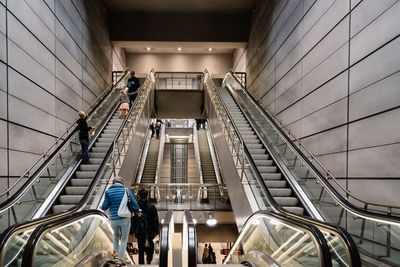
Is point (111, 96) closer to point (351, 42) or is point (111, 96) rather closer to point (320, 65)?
point (320, 65)

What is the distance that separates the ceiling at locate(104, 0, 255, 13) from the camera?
46.9 feet

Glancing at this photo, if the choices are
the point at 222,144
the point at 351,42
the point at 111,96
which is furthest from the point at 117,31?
the point at 351,42

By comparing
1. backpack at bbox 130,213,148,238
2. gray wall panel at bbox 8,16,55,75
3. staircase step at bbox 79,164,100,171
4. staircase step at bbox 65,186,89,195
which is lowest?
backpack at bbox 130,213,148,238

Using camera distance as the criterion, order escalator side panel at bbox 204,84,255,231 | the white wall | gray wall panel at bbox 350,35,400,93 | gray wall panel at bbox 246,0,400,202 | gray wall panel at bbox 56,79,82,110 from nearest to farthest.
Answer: gray wall panel at bbox 350,35,400,93 → gray wall panel at bbox 246,0,400,202 → escalator side panel at bbox 204,84,255,231 → gray wall panel at bbox 56,79,82,110 → the white wall

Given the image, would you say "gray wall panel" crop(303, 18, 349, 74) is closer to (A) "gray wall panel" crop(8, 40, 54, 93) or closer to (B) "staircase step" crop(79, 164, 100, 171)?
(B) "staircase step" crop(79, 164, 100, 171)

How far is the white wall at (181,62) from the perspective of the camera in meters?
20.0

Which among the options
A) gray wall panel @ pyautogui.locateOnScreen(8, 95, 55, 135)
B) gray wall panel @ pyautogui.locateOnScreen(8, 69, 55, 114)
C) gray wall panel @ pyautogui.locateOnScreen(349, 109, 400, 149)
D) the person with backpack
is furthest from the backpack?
gray wall panel @ pyautogui.locateOnScreen(349, 109, 400, 149)

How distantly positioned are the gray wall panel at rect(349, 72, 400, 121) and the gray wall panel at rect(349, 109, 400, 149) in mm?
125

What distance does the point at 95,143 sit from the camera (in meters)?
8.79

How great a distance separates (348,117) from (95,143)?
675 cm

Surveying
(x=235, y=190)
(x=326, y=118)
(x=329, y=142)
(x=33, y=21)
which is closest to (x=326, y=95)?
(x=326, y=118)

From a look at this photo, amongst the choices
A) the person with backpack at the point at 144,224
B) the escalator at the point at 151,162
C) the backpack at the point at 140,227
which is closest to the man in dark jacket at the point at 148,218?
the person with backpack at the point at 144,224

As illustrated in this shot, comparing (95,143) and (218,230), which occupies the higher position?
(95,143)

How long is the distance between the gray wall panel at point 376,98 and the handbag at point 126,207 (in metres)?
4.17
